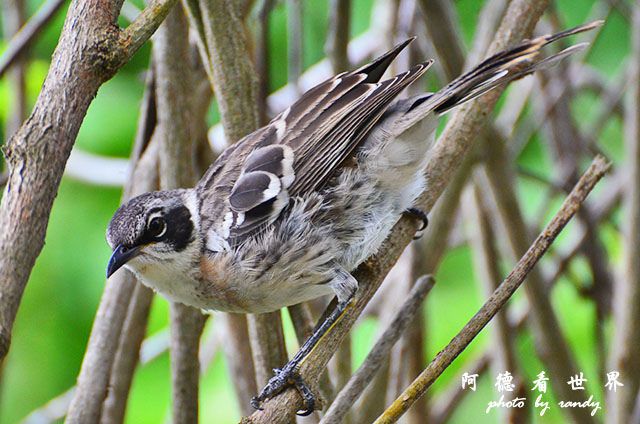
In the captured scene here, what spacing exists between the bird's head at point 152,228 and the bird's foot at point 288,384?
0.49m

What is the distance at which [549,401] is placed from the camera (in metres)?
3.17

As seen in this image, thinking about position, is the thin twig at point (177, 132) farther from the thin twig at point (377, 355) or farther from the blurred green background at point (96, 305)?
the blurred green background at point (96, 305)

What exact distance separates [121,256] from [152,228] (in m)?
0.14

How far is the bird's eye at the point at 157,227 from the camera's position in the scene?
6.50 feet

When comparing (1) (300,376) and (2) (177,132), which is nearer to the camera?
(1) (300,376)

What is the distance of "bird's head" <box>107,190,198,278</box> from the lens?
6.29 ft

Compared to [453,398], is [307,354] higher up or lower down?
higher up

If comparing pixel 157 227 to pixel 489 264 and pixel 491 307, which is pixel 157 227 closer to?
pixel 491 307

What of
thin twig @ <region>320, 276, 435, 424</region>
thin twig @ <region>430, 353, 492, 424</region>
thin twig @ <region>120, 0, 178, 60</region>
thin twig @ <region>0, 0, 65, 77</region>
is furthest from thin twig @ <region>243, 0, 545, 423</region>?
thin twig @ <region>0, 0, 65, 77</region>

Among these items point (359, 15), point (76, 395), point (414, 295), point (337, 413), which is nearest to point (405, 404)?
point (337, 413)

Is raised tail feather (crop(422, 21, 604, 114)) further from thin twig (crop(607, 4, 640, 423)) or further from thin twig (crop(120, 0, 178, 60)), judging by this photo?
thin twig (crop(120, 0, 178, 60))

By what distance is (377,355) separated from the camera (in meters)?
1.75

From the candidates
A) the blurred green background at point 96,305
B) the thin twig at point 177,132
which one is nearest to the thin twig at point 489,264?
the blurred green background at point 96,305

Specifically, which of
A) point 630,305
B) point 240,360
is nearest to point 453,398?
point 630,305
